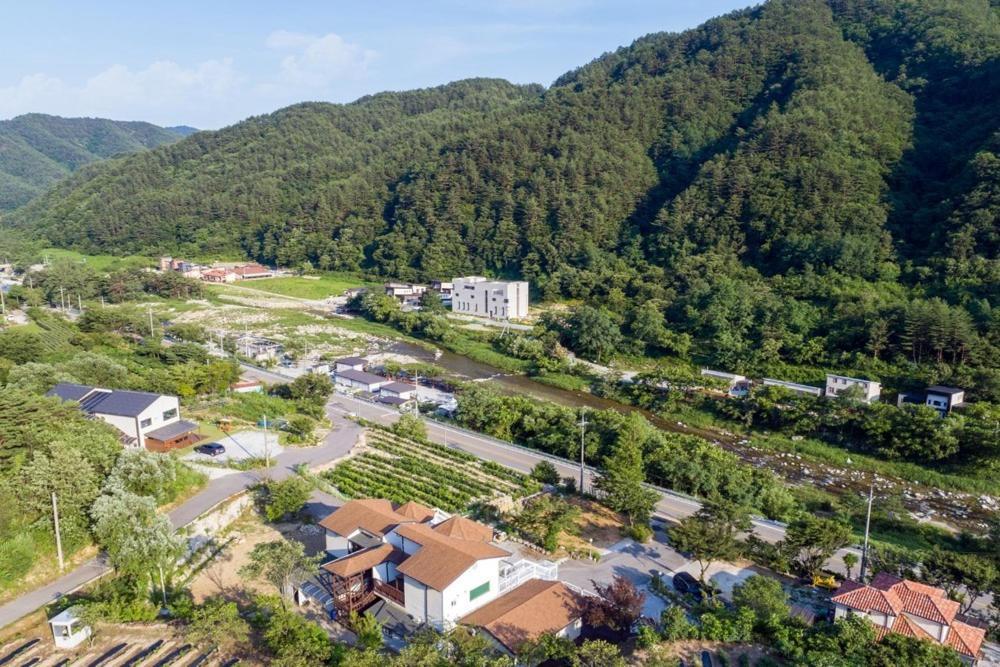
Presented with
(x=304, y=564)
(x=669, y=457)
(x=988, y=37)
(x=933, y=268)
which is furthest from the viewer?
(x=988, y=37)

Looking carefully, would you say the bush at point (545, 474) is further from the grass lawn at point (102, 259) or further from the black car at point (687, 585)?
the grass lawn at point (102, 259)

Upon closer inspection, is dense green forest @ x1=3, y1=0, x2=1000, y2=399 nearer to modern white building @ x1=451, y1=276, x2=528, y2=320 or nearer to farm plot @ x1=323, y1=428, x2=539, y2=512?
modern white building @ x1=451, y1=276, x2=528, y2=320

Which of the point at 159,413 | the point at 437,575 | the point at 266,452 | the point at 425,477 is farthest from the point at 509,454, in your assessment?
the point at 159,413

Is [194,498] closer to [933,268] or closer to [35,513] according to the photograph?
[35,513]

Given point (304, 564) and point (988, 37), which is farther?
point (988, 37)

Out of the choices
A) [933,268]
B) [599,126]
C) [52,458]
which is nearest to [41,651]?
[52,458]

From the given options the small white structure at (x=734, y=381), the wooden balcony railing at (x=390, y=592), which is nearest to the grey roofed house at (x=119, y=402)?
the wooden balcony railing at (x=390, y=592)
